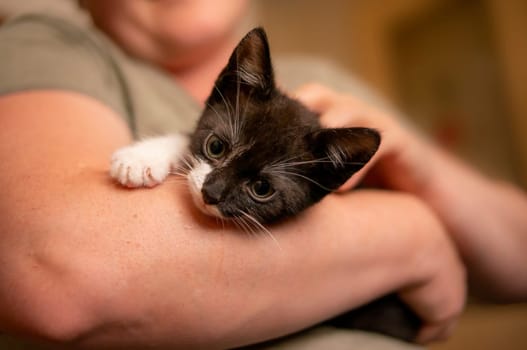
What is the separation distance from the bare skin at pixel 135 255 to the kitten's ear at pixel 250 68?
23cm

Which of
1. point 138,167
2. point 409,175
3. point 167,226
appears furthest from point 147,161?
point 409,175

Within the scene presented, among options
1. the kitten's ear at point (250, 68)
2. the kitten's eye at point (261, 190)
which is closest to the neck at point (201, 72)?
the kitten's ear at point (250, 68)

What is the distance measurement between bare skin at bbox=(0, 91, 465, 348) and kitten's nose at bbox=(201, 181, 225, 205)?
30 mm

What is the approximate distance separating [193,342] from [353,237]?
326mm

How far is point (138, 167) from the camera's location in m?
0.68

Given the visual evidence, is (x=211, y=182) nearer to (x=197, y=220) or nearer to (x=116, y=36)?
(x=197, y=220)

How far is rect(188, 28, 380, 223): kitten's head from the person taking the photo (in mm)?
724

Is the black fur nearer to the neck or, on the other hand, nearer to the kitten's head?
the kitten's head

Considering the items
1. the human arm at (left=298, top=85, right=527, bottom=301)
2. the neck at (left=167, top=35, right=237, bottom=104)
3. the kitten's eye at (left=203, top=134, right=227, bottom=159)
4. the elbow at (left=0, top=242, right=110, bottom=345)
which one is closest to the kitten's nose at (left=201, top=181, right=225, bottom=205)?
the kitten's eye at (left=203, top=134, right=227, bottom=159)

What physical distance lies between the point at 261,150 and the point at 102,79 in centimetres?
36

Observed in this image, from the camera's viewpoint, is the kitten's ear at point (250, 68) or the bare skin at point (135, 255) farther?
the kitten's ear at point (250, 68)

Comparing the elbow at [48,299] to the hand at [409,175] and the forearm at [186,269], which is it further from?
the hand at [409,175]

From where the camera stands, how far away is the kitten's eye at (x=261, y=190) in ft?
2.51

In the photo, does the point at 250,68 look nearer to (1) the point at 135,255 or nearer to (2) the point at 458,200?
(1) the point at 135,255
